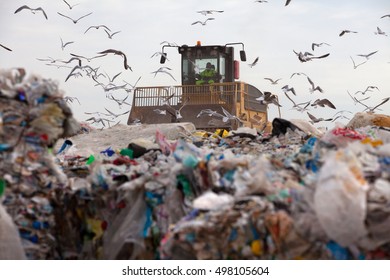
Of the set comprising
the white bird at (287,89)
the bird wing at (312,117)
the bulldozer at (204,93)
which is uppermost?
the bulldozer at (204,93)

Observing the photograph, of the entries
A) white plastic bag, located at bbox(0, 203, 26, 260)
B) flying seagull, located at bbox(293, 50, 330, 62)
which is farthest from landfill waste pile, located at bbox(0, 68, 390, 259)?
flying seagull, located at bbox(293, 50, 330, 62)

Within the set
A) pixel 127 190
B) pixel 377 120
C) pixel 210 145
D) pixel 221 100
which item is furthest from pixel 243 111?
pixel 127 190

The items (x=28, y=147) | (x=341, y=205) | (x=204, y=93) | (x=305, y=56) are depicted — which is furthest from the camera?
(x=204, y=93)

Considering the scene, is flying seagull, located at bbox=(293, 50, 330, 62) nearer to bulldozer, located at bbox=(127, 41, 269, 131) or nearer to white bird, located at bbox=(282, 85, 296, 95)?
white bird, located at bbox=(282, 85, 296, 95)

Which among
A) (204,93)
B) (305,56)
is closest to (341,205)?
(305,56)

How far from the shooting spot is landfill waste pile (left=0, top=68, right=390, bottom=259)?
3158mm

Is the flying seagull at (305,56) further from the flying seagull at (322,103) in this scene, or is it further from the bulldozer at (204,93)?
the bulldozer at (204,93)

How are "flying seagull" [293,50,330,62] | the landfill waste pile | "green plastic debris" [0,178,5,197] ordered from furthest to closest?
"flying seagull" [293,50,330,62]
"green plastic debris" [0,178,5,197]
the landfill waste pile

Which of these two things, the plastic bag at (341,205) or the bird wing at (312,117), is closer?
the plastic bag at (341,205)

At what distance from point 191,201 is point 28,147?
1.02m

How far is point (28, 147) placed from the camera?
4078 mm

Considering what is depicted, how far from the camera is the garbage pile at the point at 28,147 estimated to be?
402 cm

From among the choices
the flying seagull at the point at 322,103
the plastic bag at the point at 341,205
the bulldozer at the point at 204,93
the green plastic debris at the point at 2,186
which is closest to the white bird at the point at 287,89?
the flying seagull at the point at 322,103

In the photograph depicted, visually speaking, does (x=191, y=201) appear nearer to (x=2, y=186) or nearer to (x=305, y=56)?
(x=2, y=186)
